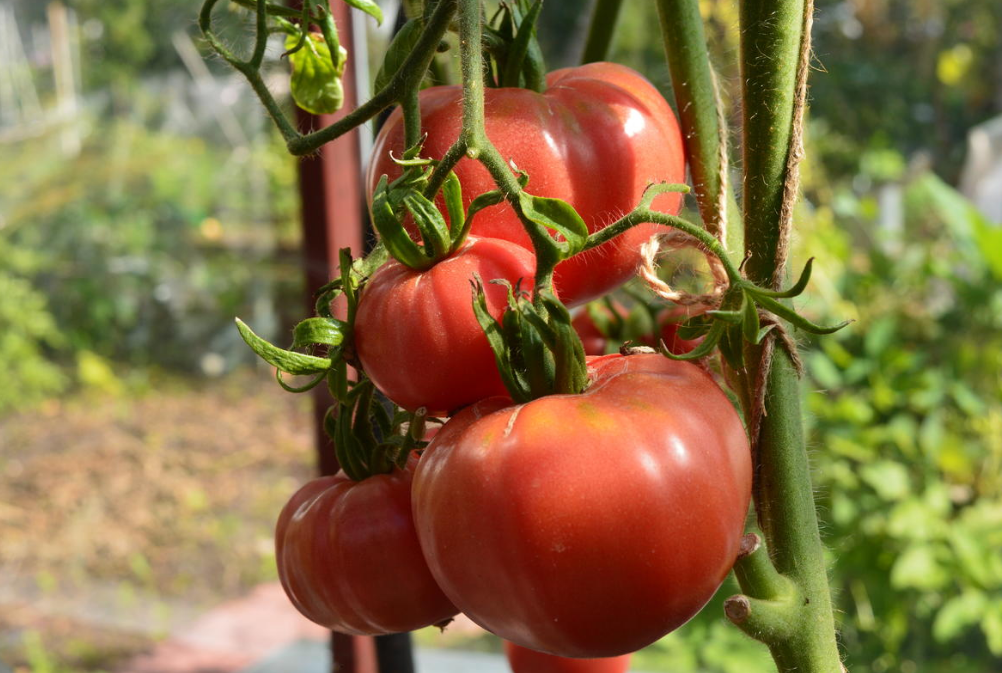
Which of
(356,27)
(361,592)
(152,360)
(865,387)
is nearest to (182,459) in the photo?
(152,360)

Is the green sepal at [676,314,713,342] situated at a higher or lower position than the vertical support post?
higher

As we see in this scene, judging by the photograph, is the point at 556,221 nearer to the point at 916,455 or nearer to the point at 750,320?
the point at 750,320

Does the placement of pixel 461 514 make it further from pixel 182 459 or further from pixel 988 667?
pixel 182 459

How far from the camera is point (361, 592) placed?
39 cm

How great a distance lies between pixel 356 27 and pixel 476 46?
526mm

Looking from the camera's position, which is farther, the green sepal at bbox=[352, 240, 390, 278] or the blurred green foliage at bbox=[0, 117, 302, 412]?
the blurred green foliage at bbox=[0, 117, 302, 412]

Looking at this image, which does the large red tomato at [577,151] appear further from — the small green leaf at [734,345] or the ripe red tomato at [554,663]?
the ripe red tomato at [554,663]

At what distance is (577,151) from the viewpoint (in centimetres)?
37

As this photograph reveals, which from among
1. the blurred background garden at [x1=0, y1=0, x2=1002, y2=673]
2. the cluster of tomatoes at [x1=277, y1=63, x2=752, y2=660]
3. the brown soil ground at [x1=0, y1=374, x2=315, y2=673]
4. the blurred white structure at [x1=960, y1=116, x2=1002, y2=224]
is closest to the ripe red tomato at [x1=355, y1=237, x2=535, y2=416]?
the cluster of tomatoes at [x1=277, y1=63, x2=752, y2=660]

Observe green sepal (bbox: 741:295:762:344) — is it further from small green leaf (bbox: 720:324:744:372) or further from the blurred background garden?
the blurred background garden

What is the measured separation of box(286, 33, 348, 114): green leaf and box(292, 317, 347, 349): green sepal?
16cm

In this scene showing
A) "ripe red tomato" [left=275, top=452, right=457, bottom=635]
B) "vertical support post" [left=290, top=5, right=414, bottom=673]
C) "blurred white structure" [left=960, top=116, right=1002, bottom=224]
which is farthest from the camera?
"blurred white structure" [left=960, top=116, right=1002, bottom=224]

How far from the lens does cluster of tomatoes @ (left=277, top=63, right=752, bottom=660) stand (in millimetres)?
296

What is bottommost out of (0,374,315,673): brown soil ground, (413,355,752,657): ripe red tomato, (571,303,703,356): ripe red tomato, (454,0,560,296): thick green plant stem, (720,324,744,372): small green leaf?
(0,374,315,673): brown soil ground
